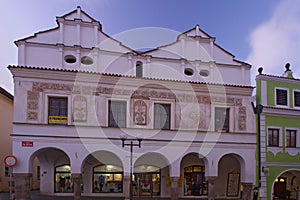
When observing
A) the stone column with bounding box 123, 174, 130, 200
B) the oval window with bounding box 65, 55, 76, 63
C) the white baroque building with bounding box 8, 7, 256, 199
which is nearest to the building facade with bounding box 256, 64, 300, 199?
the white baroque building with bounding box 8, 7, 256, 199

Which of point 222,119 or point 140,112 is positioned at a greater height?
point 140,112

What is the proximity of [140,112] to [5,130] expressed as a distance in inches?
456

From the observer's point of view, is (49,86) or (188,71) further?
(188,71)

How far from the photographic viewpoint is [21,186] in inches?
651

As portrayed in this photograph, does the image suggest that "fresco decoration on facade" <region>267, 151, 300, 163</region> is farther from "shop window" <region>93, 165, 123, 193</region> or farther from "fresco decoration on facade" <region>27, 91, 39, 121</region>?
"fresco decoration on facade" <region>27, 91, 39, 121</region>

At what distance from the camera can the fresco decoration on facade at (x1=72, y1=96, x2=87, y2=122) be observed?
58.0ft

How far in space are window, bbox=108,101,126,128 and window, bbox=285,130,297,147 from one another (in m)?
10.6

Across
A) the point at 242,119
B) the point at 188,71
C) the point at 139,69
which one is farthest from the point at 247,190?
the point at 139,69

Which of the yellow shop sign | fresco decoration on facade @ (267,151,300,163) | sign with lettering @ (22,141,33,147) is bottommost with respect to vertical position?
fresco decoration on facade @ (267,151,300,163)

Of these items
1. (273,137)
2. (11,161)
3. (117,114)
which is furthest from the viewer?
(273,137)

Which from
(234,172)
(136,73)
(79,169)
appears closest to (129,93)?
(136,73)

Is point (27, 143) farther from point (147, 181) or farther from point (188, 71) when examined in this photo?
point (188, 71)

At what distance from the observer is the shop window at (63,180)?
2073 centimetres

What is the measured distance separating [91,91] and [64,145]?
3.16 m
